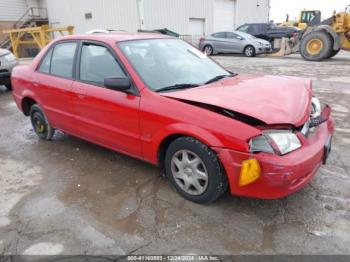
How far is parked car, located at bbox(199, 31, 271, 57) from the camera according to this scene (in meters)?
17.4

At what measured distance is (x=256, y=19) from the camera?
94.4ft

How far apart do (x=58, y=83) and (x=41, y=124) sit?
3.36 feet

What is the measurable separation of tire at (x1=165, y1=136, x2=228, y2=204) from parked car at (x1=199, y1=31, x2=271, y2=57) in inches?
605

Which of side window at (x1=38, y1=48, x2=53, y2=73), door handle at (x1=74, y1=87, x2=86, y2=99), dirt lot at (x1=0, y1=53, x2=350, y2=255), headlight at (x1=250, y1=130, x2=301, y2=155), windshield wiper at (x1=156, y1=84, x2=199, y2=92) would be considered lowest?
dirt lot at (x1=0, y1=53, x2=350, y2=255)

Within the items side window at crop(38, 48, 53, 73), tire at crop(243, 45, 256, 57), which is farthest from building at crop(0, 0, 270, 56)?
side window at crop(38, 48, 53, 73)

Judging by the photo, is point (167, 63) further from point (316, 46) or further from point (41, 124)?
point (316, 46)

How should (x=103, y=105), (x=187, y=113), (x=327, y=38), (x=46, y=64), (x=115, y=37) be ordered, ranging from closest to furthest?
(x=187, y=113) < (x=103, y=105) < (x=115, y=37) < (x=46, y=64) < (x=327, y=38)

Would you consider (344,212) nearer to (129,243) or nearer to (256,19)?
(129,243)

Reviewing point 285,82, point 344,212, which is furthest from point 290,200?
point 285,82

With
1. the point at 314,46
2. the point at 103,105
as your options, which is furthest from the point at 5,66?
the point at 314,46

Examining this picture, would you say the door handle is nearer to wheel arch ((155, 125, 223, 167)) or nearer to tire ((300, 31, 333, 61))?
wheel arch ((155, 125, 223, 167))

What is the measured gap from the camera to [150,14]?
2206cm

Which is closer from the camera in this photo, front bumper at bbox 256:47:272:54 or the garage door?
front bumper at bbox 256:47:272:54

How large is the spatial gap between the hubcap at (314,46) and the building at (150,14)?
10.5m
